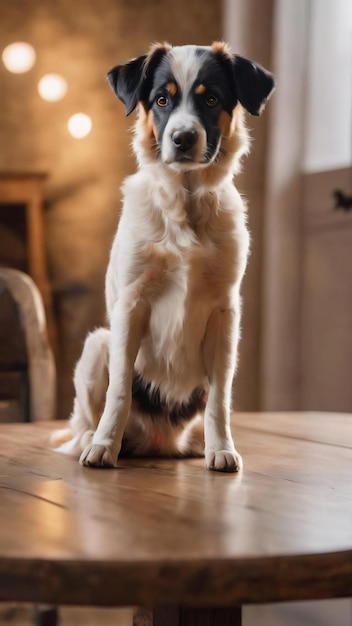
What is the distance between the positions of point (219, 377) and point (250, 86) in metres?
0.45

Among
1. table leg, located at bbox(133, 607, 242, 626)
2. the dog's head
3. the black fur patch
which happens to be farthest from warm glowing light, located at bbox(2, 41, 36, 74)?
table leg, located at bbox(133, 607, 242, 626)

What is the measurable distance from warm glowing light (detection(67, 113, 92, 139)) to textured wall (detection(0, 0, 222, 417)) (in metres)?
0.05

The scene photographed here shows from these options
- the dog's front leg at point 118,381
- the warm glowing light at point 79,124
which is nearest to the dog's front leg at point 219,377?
the dog's front leg at point 118,381

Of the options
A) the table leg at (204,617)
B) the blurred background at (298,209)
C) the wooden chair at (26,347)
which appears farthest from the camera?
the blurred background at (298,209)

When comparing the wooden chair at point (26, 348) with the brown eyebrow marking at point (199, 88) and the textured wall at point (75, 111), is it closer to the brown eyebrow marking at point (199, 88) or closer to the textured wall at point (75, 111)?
the brown eyebrow marking at point (199, 88)

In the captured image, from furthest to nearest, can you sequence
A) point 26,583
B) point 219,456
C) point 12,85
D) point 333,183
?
point 12,85, point 333,183, point 219,456, point 26,583

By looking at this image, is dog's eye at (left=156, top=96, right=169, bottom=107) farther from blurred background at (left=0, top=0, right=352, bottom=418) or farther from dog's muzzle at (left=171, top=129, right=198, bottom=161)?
blurred background at (left=0, top=0, right=352, bottom=418)

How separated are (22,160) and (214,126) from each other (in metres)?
3.73

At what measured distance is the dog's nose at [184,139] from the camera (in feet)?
3.96

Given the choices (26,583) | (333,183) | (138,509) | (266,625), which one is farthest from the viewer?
(333,183)

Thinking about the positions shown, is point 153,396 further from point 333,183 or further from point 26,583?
point 333,183

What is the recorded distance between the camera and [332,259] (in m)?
3.02

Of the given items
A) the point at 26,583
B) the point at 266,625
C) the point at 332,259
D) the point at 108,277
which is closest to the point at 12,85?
the point at 332,259

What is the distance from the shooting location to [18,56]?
15.6 feet
